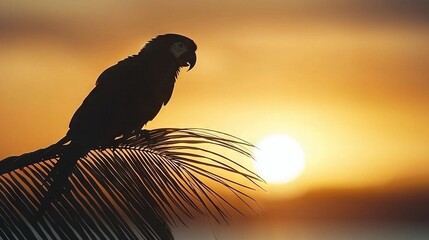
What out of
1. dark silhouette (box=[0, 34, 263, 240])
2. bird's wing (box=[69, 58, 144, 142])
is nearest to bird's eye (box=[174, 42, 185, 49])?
bird's wing (box=[69, 58, 144, 142])

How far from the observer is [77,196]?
11.6ft

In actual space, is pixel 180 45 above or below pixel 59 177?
above

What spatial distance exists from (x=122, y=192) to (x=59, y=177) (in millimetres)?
270

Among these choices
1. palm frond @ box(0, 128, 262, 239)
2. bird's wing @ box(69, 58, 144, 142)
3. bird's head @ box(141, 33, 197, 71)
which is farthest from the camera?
bird's head @ box(141, 33, 197, 71)

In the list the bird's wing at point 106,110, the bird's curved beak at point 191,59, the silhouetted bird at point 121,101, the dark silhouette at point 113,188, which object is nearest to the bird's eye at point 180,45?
the silhouetted bird at point 121,101

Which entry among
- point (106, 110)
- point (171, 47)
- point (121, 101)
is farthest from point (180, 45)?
point (106, 110)

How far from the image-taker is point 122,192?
11.8 feet

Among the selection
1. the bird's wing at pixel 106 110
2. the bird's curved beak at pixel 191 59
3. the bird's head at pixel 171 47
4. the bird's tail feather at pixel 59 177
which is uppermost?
the bird's curved beak at pixel 191 59

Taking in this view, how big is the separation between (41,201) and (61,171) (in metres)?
0.22

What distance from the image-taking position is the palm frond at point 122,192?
338 cm

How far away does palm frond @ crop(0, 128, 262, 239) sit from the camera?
11.1 ft

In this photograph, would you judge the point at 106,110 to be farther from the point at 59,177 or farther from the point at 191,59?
the point at 191,59

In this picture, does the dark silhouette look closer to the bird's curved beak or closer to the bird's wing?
the bird's wing

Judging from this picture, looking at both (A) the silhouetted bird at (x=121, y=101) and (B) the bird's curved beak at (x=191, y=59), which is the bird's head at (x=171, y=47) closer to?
(A) the silhouetted bird at (x=121, y=101)
